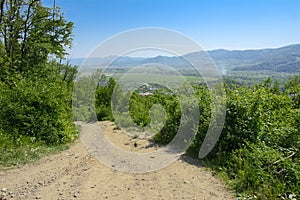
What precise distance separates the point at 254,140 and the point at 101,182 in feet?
10.9

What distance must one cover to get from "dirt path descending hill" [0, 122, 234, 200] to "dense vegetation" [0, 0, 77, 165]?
0.97 m

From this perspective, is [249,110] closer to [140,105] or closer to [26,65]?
[140,105]

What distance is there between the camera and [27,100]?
264 inches

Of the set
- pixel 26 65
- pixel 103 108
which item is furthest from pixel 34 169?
pixel 26 65

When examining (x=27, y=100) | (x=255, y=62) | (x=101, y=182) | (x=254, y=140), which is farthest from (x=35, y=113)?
(x=255, y=62)

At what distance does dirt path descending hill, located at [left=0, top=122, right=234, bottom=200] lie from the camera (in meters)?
3.57

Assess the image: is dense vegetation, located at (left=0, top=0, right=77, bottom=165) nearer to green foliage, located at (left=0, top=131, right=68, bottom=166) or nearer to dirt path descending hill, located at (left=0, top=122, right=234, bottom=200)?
green foliage, located at (left=0, top=131, right=68, bottom=166)

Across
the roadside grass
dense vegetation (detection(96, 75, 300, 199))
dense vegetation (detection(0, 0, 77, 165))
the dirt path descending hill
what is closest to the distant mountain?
dense vegetation (detection(96, 75, 300, 199))

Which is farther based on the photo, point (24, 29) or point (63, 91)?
point (24, 29)

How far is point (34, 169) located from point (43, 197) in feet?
4.73

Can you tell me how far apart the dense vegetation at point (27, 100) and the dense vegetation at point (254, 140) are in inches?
130

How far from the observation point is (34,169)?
4699mm

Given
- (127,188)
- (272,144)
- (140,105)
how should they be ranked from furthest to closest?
(140,105) < (272,144) < (127,188)

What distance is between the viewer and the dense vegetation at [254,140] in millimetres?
3588
